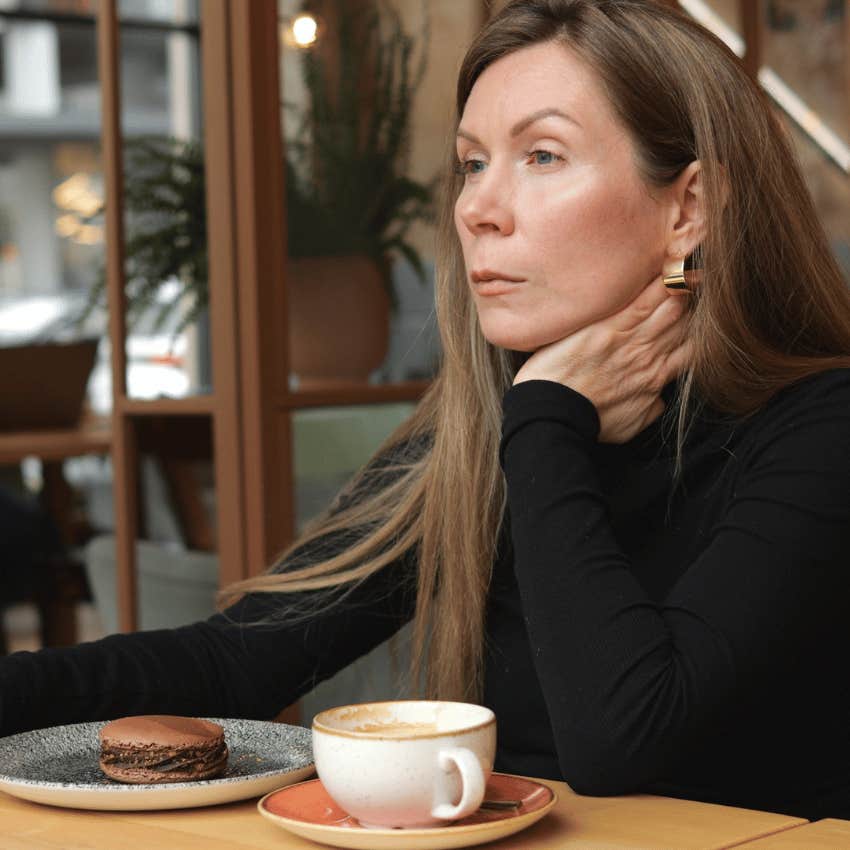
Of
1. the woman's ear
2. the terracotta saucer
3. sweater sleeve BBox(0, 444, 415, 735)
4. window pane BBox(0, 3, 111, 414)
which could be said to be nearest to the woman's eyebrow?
the woman's ear

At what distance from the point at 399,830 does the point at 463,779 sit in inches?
2.0

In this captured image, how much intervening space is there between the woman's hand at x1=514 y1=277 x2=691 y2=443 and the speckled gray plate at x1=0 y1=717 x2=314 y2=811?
386mm

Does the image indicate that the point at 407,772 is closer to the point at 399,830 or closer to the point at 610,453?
the point at 399,830

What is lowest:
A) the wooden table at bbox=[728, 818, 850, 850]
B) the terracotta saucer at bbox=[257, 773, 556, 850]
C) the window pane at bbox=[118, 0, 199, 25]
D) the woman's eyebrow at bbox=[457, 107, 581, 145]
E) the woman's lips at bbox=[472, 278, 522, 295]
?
the wooden table at bbox=[728, 818, 850, 850]

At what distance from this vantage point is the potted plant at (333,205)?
2.35m

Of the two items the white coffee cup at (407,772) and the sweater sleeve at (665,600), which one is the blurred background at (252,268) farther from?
the white coffee cup at (407,772)

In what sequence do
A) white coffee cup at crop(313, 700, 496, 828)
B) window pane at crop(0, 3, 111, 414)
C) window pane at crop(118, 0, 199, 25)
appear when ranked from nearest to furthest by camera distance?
white coffee cup at crop(313, 700, 496, 828)
window pane at crop(118, 0, 199, 25)
window pane at crop(0, 3, 111, 414)

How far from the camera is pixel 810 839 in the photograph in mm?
856

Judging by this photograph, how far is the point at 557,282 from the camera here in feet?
4.18

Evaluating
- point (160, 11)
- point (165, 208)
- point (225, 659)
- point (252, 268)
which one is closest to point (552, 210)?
point (225, 659)

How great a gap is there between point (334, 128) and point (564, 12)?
110 cm

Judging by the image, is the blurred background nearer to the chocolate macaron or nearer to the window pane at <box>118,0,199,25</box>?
the window pane at <box>118,0,199,25</box>

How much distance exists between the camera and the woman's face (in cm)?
126

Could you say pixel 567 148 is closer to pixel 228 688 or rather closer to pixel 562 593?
pixel 562 593
